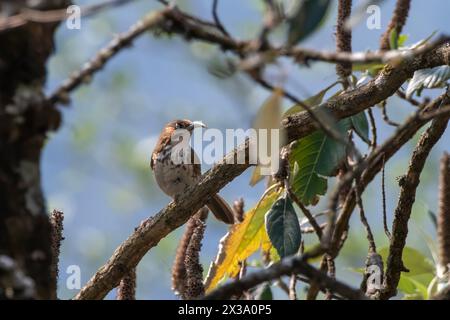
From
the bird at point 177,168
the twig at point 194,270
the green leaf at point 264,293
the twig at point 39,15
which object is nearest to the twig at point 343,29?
the twig at point 194,270

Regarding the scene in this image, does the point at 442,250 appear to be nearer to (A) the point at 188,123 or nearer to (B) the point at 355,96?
(B) the point at 355,96

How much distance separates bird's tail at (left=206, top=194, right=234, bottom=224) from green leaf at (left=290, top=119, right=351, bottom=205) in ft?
4.41

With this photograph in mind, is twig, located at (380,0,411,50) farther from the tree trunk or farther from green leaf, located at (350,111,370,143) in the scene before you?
the tree trunk

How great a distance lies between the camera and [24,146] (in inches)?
69.1

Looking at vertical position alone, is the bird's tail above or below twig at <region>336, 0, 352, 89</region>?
below

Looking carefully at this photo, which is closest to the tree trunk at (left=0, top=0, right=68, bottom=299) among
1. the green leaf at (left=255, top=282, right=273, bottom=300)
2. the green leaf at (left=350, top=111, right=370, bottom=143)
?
the green leaf at (left=255, top=282, right=273, bottom=300)

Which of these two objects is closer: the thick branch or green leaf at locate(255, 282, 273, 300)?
the thick branch

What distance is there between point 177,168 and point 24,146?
331 centimetres

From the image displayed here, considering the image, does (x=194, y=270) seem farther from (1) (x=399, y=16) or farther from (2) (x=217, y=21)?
(1) (x=399, y=16)

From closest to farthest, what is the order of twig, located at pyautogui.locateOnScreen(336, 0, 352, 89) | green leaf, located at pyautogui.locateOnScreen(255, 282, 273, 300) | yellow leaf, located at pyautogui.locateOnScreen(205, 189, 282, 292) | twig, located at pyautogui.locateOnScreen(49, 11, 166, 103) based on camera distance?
twig, located at pyautogui.locateOnScreen(49, 11, 166, 103) → green leaf, located at pyautogui.locateOnScreen(255, 282, 273, 300) → yellow leaf, located at pyautogui.locateOnScreen(205, 189, 282, 292) → twig, located at pyautogui.locateOnScreen(336, 0, 352, 89)

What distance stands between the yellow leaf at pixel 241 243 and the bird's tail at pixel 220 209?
1.39 metres

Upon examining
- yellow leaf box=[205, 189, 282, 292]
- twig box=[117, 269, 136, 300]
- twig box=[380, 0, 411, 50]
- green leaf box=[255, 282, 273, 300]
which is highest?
twig box=[380, 0, 411, 50]

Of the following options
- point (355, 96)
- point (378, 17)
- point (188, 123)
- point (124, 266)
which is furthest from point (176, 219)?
point (188, 123)

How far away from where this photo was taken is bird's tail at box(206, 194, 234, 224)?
496 centimetres
